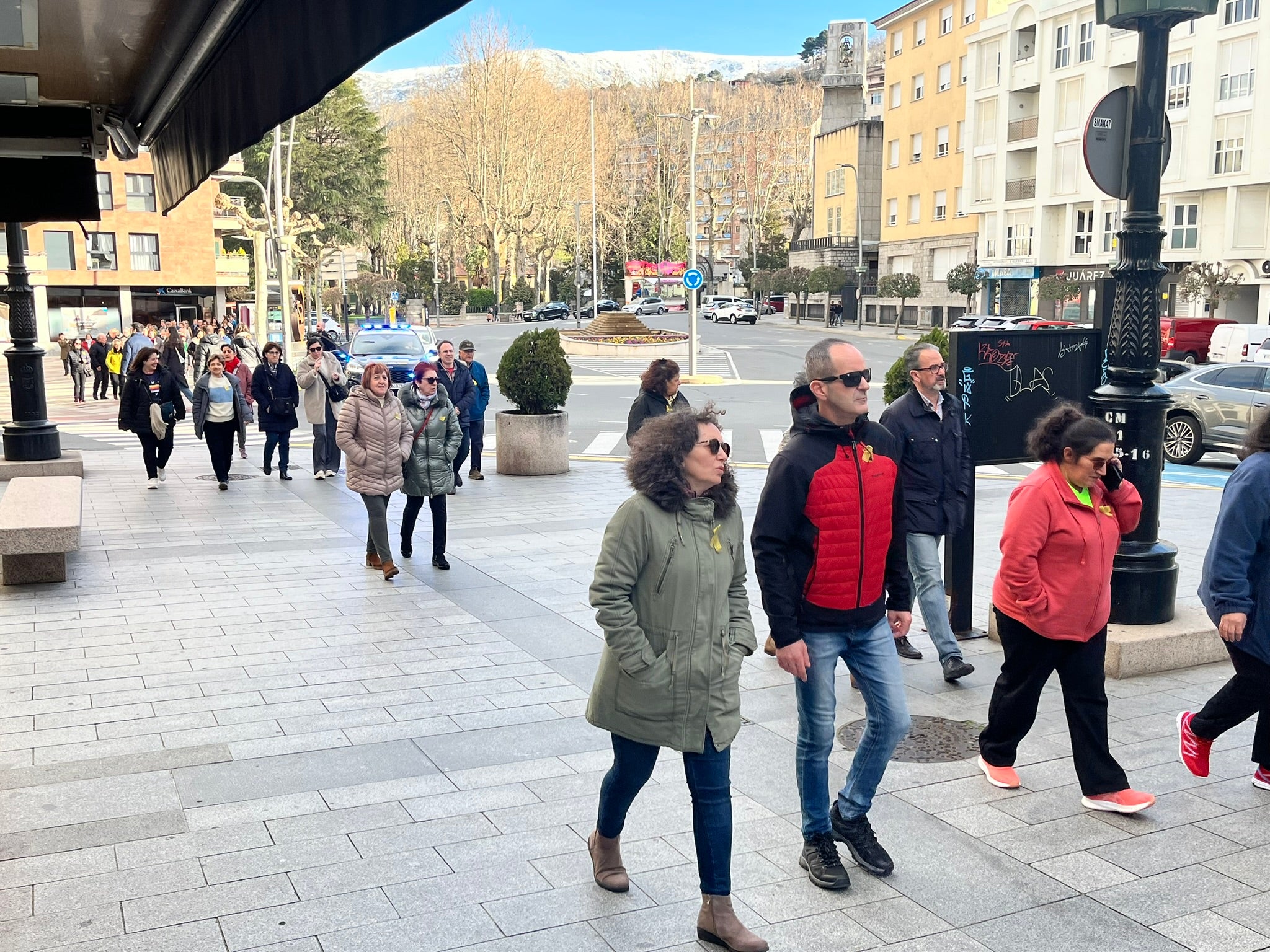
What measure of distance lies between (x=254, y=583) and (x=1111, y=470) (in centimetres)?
645

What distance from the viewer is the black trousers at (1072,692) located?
4.91 metres

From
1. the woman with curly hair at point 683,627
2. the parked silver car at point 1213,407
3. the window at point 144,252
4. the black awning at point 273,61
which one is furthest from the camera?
the window at point 144,252

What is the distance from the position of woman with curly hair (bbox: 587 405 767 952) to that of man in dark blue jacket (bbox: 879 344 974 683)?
2.95 metres

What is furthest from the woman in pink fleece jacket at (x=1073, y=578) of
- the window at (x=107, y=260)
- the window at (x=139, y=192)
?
the window at (x=107, y=260)

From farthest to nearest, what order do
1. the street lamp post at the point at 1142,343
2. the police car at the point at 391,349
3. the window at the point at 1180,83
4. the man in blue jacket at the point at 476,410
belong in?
the window at the point at 1180,83 → the police car at the point at 391,349 → the man in blue jacket at the point at 476,410 → the street lamp post at the point at 1142,343

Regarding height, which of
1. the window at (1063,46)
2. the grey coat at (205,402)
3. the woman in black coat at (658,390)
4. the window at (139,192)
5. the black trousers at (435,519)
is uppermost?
the window at (1063,46)

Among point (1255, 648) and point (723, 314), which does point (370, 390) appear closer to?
point (1255, 648)

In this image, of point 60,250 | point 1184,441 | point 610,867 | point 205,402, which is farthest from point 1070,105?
point 610,867

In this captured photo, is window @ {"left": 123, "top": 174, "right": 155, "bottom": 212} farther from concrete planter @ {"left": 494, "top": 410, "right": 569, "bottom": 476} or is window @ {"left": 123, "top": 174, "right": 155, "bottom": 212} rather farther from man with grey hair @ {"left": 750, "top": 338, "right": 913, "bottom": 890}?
man with grey hair @ {"left": 750, "top": 338, "right": 913, "bottom": 890}

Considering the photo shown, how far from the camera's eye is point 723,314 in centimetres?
7675

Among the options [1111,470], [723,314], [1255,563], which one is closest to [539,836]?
[1111,470]

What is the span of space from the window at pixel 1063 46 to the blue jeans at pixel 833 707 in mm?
54620

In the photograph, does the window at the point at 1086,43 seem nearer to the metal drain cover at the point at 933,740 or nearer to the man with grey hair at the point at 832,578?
the metal drain cover at the point at 933,740

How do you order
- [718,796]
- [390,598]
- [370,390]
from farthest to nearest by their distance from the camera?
1. [370,390]
2. [390,598]
3. [718,796]
